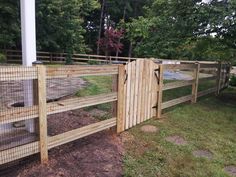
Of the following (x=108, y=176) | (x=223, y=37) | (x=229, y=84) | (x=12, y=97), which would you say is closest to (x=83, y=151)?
(x=108, y=176)

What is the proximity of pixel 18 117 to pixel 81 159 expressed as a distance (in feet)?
3.47

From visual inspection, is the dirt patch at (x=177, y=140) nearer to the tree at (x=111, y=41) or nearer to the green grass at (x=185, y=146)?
the green grass at (x=185, y=146)

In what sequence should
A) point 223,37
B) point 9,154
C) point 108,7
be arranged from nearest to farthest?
point 9,154 → point 223,37 → point 108,7

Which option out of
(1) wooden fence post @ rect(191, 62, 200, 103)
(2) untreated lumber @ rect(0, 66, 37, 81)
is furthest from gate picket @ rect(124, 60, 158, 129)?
(1) wooden fence post @ rect(191, 62, 200, 103)

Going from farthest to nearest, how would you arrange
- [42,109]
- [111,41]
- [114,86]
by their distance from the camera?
[111,41], [114,86], [42,109]

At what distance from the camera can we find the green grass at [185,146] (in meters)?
3.56

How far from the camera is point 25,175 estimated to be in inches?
121

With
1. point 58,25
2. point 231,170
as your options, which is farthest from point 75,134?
point 58,25

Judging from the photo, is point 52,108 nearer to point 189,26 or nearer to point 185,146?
point 185,146

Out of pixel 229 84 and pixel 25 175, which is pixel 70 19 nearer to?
pixel 229 84

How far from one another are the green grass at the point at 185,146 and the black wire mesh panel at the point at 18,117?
1285 mm

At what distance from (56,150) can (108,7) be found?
1085 inches

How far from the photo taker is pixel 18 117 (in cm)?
306

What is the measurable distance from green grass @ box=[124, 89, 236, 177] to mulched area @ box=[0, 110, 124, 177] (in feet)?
0.64
